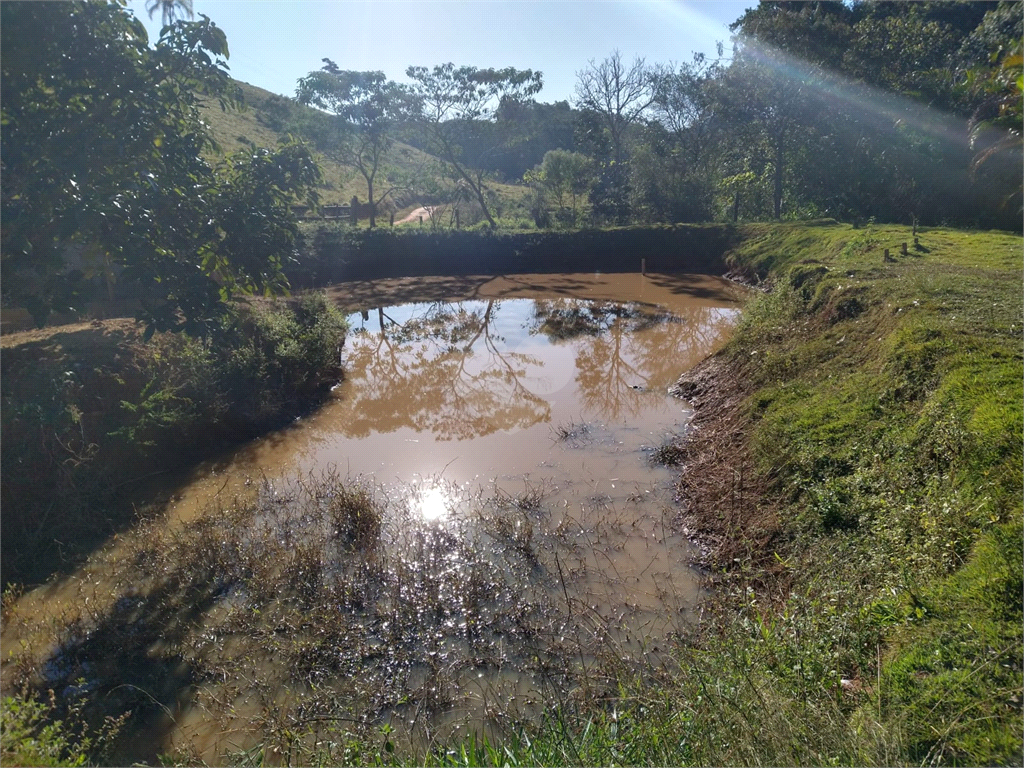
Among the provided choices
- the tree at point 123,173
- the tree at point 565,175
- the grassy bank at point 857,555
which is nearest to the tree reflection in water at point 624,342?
the grassy bank at point 857,555

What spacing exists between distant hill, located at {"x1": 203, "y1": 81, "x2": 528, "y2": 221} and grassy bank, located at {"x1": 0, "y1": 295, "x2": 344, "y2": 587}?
61.1 feet

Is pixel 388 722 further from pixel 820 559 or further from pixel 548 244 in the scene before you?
pixel 548 244

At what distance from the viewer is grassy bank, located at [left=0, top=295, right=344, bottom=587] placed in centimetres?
623

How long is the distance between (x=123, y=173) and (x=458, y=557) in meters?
4.32

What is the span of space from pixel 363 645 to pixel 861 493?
3808 mm

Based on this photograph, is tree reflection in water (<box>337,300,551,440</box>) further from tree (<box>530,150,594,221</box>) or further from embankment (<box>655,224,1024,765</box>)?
tree (<box>530,150,594,221</box>)

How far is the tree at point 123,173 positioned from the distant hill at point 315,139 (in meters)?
21.0

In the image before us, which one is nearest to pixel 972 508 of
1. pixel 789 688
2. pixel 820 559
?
pixel 820 559

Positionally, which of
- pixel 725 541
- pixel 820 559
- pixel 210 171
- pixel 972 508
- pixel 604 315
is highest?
pixel 210 171

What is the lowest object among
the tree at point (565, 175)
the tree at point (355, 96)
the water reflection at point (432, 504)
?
the water reflection at point (432, 504)

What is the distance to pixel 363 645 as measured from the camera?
4457 mm

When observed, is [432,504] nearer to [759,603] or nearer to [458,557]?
[458,557]

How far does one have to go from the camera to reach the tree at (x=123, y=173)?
496 cm

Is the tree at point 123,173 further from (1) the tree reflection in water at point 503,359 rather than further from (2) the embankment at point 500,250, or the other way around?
(2) the embankment at point 500,250
